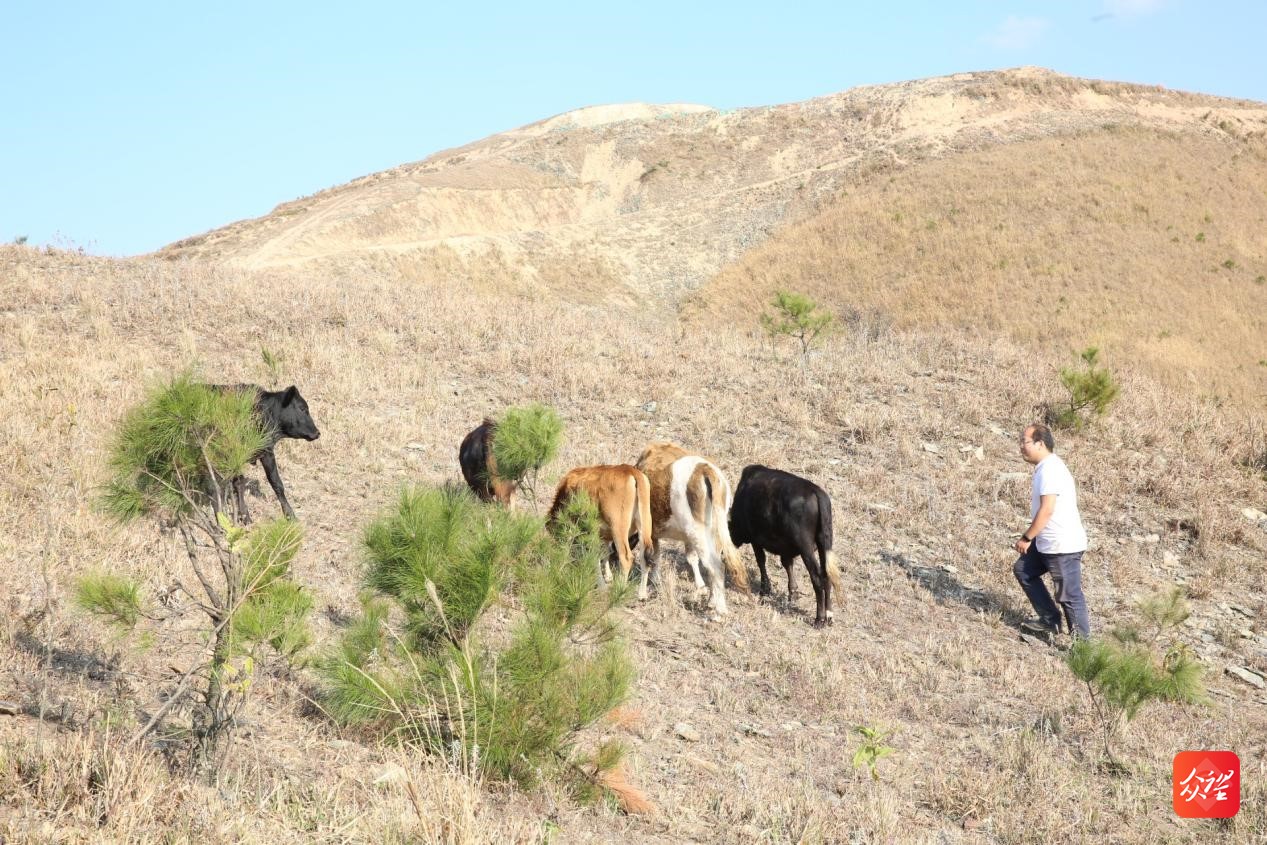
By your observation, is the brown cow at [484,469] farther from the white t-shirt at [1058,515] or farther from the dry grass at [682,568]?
the white t-shirt at [1058,515]

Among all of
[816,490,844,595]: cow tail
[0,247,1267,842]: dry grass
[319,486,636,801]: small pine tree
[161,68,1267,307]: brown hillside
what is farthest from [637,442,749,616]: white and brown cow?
[161,68,1267,307]: brown hillside

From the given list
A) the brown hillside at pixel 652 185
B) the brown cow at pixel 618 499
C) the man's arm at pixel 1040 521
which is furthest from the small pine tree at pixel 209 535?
the brown hillside at pixel 652 185

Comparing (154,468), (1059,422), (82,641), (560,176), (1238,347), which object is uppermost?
(560,176)

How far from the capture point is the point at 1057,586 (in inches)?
347

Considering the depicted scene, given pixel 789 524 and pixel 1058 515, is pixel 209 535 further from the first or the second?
pixel 1058 515

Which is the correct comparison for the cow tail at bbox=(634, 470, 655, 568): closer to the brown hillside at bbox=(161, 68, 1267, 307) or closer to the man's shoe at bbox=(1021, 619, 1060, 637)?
the man's shoe at bbox=(1021, 619, 1060, 637)

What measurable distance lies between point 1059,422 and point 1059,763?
914 cm

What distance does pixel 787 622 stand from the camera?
859 cm

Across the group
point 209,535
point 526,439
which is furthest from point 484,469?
point 209,535

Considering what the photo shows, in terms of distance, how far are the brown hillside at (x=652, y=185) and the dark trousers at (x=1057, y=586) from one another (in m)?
26.4

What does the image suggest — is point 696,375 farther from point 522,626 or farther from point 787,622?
point 522,626

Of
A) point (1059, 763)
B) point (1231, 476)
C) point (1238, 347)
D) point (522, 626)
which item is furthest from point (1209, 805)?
point (1238, 347)

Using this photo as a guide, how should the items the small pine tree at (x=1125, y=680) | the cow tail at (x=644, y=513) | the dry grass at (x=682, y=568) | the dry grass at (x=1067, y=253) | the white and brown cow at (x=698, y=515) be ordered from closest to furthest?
the dry grass at (x=682, y=568), the small pine tree at (x=1125, y=680), the cow tail at (x=644, y=513), the white and brown cow at (x=698, y=515), the dry grass at (x=1067, y=253)

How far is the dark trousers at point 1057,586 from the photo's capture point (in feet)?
28.0
